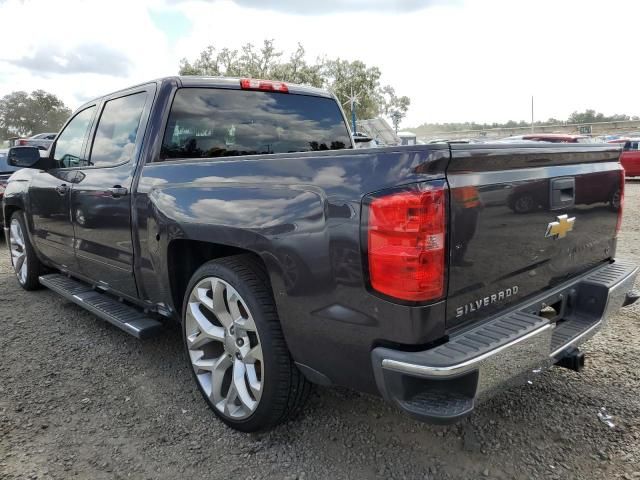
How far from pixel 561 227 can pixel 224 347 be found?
1.82 m

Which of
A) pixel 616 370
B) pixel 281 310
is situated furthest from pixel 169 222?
pixel 616 370

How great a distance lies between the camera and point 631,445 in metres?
2.38

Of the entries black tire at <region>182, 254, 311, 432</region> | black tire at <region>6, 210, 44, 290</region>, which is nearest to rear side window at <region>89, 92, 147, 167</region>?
black tire at <region>182, 254, 311, 432</region>

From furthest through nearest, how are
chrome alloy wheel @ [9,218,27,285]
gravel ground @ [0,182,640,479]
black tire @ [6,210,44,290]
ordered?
chrome alloy wheel @ [9,218,27,285]
black tire @ [6,210,44,290]
gravel ground @ [0,182,640,479]

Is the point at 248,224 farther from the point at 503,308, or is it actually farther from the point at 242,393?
the point at 503,308

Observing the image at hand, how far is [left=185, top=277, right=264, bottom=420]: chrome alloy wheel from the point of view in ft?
7.97

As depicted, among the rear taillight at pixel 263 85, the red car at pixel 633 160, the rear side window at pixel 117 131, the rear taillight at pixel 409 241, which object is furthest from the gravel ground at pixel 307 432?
the red car at pixel 633 160

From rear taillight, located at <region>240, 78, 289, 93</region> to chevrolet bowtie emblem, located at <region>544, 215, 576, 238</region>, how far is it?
2.23 m

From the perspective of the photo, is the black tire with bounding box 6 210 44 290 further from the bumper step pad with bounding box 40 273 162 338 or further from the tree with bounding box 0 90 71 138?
the tree with bounding box 0 90 71 138

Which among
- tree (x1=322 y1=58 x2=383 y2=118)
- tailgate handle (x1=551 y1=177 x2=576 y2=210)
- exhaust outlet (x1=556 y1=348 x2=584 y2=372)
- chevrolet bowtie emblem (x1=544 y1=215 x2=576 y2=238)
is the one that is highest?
tree (x1=322 y1=58 x2=383 y2=118)

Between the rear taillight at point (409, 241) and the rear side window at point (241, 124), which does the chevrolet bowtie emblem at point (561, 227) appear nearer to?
the rear taillight at point (409, 241)

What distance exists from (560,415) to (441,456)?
79 centimetres

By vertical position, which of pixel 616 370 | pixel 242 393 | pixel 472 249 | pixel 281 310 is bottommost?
pixel 616 370

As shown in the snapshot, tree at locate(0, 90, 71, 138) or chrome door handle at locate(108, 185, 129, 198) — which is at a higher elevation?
tree at locate(0, 90, 71, 138)
